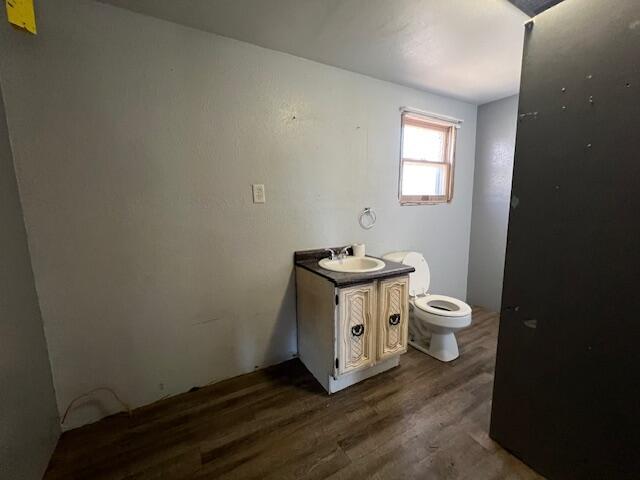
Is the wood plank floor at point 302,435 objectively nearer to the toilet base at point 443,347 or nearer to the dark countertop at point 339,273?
the toilet base at point 443,347

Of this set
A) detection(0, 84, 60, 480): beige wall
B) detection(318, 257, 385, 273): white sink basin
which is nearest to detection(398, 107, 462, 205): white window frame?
detection(318, 257, 385, 273): white sink basin

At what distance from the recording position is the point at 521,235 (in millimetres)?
1122

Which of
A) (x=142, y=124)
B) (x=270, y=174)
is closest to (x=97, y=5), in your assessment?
(x=142, y=124)

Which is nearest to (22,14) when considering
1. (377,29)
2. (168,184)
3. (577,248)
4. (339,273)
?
(168,184)

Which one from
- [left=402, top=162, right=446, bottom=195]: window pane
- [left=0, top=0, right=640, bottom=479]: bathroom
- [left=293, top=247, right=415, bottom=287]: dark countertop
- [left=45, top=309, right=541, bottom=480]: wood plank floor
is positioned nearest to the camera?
[left=0, top=0, right=640, bottom=479]: bathroom

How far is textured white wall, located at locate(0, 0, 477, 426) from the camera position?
125 cm

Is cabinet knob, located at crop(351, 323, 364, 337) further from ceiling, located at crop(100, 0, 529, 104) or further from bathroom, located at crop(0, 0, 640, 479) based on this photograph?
ceiling, located at crop(100, 0, 529, 104)

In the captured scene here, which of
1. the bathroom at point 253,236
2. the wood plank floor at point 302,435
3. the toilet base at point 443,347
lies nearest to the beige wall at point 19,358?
the bathroom at point 253,236

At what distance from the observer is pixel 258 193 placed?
1739mm

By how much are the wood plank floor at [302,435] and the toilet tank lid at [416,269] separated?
708mm

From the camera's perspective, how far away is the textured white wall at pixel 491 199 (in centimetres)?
255

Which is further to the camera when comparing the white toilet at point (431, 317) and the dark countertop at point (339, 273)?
the white toilet at point (431, 317)

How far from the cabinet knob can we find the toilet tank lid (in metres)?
0.79

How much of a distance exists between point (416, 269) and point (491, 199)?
4.15 ft
